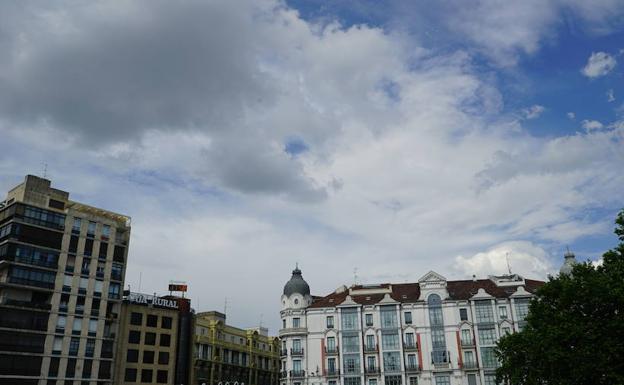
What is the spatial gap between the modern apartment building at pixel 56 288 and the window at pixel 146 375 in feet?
17.4

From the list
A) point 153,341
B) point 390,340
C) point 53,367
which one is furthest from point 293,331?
point 53,367

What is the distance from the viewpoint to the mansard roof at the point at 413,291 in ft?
281

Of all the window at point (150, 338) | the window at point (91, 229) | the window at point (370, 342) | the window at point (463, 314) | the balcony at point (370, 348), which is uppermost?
the window at point (91, 229)

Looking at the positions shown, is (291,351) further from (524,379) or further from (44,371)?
(524,379)

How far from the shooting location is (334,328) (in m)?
86.2

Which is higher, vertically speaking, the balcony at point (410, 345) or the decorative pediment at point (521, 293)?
the decorative pediment at point (521, 293)

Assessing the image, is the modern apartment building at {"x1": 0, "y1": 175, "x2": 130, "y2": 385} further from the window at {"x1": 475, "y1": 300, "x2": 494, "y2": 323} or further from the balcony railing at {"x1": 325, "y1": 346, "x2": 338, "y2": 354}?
the window at {"x1": 475, "y1": 300, "x2": 494, "y2": 323}

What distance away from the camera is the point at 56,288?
7406 centimetres

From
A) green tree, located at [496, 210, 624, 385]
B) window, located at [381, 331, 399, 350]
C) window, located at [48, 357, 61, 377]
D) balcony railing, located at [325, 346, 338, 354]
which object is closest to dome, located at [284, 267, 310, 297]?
balcony railing, located at [325, 346, 338, 354]

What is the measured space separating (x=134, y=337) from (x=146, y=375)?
558cm

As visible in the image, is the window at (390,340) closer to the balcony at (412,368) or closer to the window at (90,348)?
the balcony at (412,368)

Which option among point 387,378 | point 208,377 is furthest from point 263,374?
point 387,378

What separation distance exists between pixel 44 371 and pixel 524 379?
55.1 metres

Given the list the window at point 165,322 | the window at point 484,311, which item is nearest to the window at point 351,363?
the window at point 484,311
